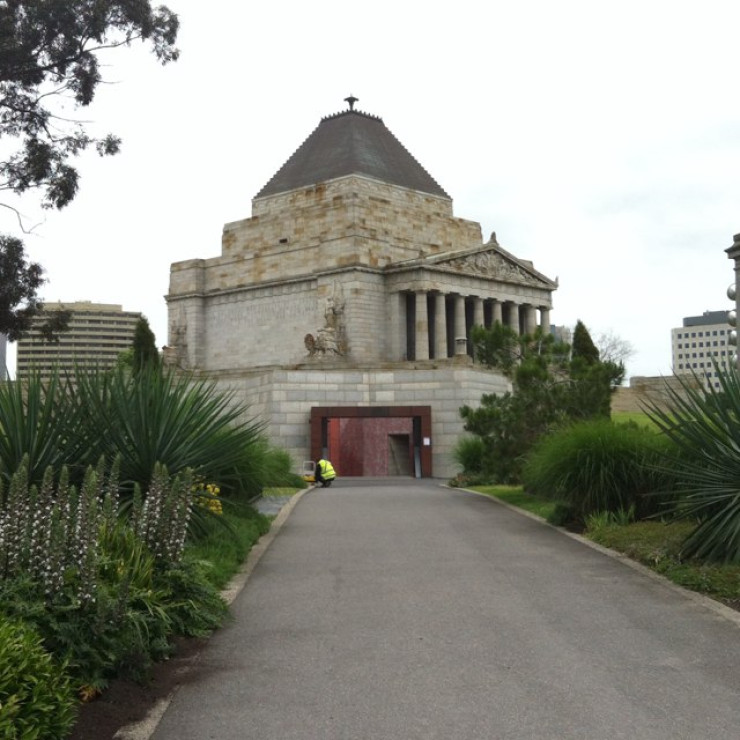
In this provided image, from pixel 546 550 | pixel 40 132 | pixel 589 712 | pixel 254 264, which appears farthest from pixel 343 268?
pixel 589 712

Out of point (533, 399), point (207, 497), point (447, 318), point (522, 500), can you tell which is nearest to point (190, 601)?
point (207, 497)

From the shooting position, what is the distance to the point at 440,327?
2170 inches

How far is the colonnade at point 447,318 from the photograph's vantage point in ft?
179

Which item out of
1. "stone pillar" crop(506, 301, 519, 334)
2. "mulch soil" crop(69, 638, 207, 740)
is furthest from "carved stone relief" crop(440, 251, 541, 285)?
"mulch soil" crop(69, 638, 207, 740)

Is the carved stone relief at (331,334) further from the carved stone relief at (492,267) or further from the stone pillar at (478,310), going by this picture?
the stone pillar at (478,310)

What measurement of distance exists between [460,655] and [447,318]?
5170 centimetres

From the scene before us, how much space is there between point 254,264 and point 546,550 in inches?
1871

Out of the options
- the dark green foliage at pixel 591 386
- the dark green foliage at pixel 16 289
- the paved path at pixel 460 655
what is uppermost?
the dark green foliage at pixel 16 289

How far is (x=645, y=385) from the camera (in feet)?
198

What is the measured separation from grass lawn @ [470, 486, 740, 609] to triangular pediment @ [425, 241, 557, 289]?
40833 millimetres

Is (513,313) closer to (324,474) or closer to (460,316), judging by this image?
(460,316)

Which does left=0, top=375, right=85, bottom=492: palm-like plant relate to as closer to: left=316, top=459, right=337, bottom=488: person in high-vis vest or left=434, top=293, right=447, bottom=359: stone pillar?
left=316, top=459, right=337, bottom=488: person in high-vis vest

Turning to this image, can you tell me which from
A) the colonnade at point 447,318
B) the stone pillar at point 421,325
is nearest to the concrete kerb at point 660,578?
the colonnade at point 447,318

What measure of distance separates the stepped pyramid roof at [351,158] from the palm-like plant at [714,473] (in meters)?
47.6
